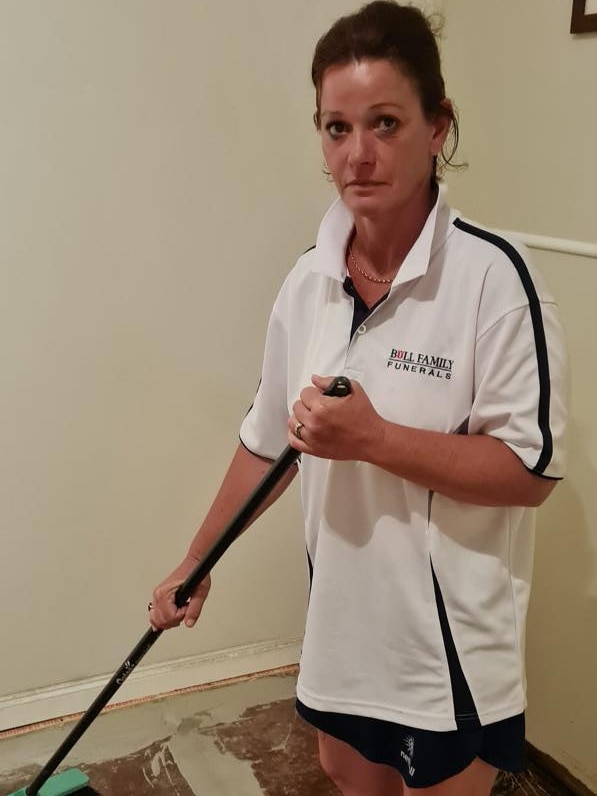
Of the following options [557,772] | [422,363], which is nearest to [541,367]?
[422,363]

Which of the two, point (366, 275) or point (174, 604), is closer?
point (366, 275)

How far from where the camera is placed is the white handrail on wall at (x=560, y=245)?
1.51 m

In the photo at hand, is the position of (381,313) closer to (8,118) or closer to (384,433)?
(384,433)

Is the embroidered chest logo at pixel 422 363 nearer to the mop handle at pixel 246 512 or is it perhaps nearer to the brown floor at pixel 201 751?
the mop handle at pixel 246 512

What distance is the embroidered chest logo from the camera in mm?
1036

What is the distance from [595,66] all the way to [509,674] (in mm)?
1061

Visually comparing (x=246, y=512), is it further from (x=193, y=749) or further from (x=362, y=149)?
(x=193, y=749)

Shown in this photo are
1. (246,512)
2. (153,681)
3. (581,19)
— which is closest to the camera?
(246,512)

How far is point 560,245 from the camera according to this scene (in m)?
1.57

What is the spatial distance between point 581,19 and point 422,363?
0.84 metres

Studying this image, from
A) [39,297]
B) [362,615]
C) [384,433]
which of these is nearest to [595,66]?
[384,433]

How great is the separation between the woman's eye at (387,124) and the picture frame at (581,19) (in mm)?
645

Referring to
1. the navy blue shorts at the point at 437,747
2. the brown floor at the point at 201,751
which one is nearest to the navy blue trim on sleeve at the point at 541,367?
the navy blue shorts at the point at 437,747

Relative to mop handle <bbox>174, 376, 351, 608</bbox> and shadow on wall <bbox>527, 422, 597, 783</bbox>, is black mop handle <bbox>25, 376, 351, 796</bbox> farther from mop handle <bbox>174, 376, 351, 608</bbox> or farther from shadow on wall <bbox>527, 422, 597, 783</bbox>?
shadow on wall <bbox>527, 422, 597, 783</bbox>
